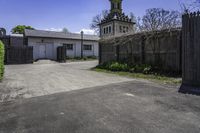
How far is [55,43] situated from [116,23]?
33.2 feet

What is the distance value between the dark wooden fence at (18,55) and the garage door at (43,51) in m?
3.34

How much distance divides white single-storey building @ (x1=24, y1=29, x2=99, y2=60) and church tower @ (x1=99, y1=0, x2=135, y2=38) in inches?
109

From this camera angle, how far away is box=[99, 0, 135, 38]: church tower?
28016mm

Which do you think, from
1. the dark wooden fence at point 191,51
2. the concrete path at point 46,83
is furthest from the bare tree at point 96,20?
the dark wooden fence at point 191,51

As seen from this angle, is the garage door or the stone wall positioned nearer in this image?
the stone wall

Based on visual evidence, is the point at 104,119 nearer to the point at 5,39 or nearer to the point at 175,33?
the point at 175,33

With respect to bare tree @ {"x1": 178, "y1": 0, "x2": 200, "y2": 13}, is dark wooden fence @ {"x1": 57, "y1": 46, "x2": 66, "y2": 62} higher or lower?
lower

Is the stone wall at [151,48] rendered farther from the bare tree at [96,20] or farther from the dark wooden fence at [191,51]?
the bare tree at [96,20]

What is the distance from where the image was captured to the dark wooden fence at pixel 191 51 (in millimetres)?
6105

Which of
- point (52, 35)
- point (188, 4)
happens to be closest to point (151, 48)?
point (188, 4)

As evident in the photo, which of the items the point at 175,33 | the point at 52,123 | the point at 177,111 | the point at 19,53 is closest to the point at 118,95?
the point at 177,111

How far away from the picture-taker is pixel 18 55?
20.4 m

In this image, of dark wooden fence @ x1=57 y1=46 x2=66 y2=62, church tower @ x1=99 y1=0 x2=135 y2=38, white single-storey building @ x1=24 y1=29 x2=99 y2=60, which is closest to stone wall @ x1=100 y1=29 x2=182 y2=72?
dark wooden fence @ x1=57 y1=46 x2=66 y2=62

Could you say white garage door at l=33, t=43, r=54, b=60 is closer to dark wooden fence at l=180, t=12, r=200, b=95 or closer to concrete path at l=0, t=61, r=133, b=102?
concrete path at l=0, t=61, r=133, b=102
